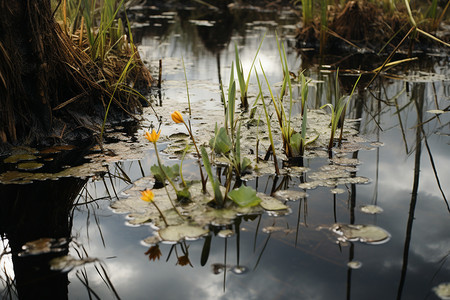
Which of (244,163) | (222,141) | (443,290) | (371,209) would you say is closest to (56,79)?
(222,141)

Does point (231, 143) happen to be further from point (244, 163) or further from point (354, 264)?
point (354, 264)

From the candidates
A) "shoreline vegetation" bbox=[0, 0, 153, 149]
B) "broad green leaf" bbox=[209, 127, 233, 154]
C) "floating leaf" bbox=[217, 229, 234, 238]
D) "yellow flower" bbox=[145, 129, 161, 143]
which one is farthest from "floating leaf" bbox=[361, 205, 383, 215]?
"shoreline vegetation" bbox=[0, 0, 153, 149]

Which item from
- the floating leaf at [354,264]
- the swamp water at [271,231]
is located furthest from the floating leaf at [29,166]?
the floating leaf at [354,264]

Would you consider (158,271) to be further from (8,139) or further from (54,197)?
(8,139)

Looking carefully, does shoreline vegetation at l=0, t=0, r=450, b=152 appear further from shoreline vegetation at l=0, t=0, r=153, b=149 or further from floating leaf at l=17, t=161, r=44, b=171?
floating leaf at l=17, t=161, r=44, b=171

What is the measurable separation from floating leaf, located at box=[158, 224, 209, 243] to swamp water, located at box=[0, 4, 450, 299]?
2cm

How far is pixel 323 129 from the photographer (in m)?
2.81

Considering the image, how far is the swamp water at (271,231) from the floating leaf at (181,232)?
2 centimetres

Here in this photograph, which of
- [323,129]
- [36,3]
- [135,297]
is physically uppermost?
[36,3]

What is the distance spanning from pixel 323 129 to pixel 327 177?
0.71 meters

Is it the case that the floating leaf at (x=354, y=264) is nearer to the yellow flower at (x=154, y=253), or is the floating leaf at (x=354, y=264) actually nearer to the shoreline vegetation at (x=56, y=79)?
the yellow flower at (x=154, y=253)

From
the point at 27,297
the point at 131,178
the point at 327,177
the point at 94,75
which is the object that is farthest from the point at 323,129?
the point at 27,297

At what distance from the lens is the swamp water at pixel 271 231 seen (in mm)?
1425

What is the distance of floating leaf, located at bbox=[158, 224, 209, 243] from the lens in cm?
163
